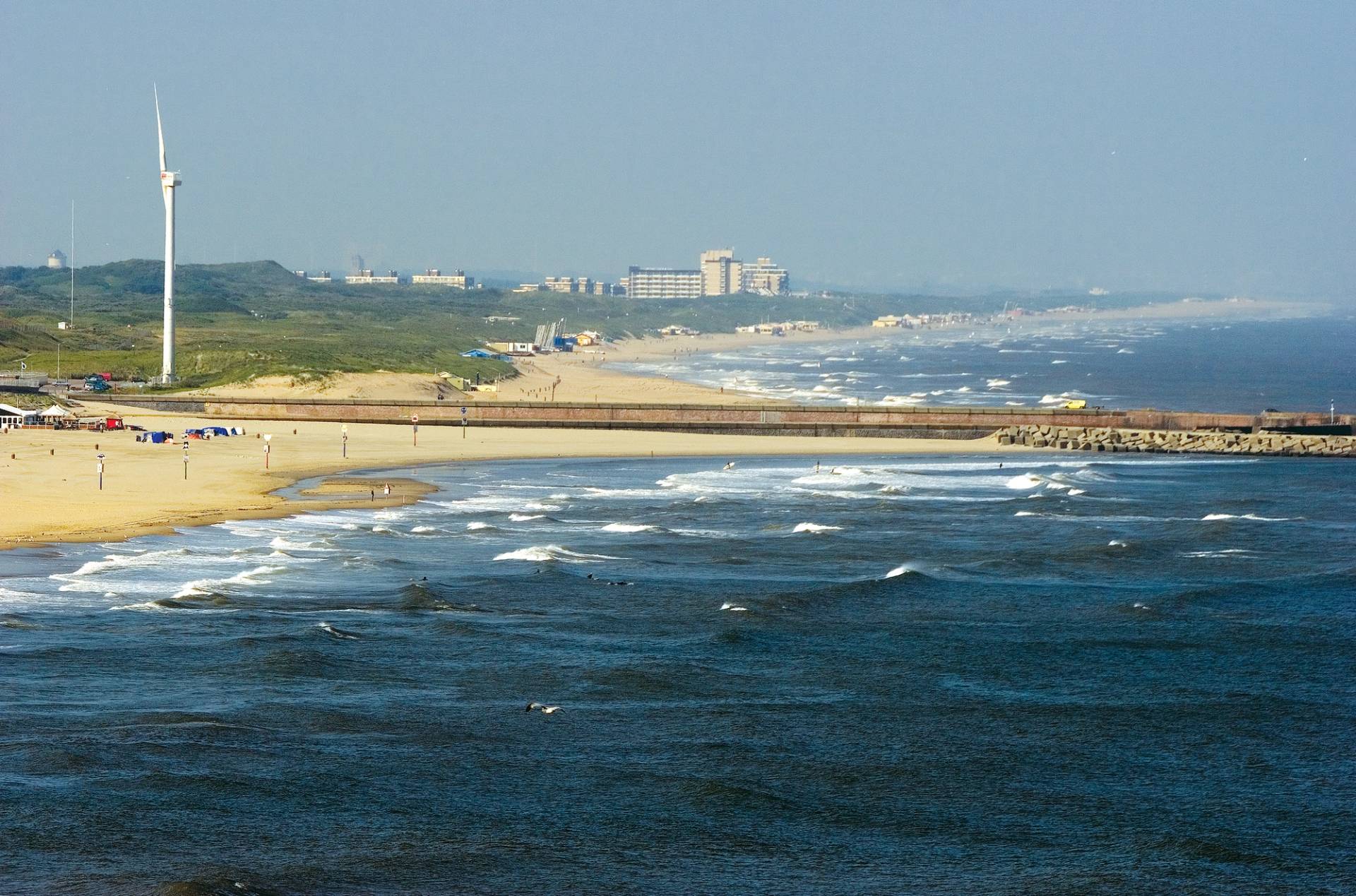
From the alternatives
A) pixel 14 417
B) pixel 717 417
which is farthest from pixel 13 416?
pixel 717 417

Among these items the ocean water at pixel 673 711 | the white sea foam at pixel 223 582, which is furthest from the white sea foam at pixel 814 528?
the white sea foam at pixel 223 582

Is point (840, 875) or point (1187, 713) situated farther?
point (1187, 713)

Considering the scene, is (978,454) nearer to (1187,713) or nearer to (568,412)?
(568,412)

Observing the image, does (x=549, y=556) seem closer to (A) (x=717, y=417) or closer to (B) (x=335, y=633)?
(B) (x=335, y=633)

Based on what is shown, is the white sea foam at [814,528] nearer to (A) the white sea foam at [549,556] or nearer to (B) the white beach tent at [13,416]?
(A) the white sea foam at [549,556]

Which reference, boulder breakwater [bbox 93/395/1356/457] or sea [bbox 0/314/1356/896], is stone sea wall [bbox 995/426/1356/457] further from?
sea [bbox 0/314/1356/896]

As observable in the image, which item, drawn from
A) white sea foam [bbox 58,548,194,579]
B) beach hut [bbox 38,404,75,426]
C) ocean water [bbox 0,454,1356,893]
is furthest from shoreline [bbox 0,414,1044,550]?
ocean water [bbox 0,454,1356,893]

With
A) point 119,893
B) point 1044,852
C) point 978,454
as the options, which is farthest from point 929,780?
point 978,454
